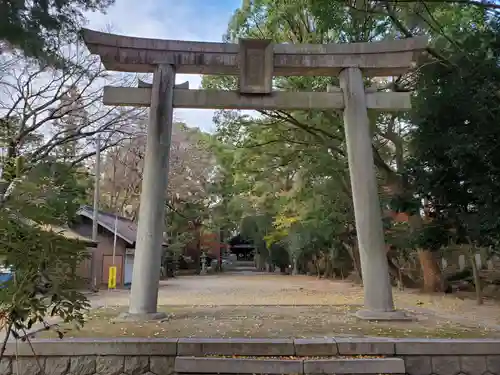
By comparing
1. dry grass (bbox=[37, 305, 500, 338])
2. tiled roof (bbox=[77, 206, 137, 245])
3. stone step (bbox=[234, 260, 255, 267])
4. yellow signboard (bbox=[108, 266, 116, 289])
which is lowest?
dry grass (bbox=[37, 305, 500, 338])

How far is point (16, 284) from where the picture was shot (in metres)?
2.80

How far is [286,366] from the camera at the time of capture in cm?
415

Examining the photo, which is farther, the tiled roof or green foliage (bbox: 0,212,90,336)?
the tiled roof

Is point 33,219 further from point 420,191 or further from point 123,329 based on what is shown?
point 420,191

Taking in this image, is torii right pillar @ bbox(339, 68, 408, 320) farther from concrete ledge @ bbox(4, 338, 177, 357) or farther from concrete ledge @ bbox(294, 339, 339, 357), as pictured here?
concrete ledge @ bbox(4, 338, 177, 357)

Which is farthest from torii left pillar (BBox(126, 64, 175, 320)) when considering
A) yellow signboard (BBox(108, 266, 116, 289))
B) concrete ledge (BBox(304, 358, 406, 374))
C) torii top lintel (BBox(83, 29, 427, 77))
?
yellow signboard (BBox(108, 266, 116, 289))

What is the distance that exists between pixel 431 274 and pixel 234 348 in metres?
11.8

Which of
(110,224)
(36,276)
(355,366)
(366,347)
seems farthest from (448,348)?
(110,224)

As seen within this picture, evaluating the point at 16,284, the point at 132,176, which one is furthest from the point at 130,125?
the point at 16,284

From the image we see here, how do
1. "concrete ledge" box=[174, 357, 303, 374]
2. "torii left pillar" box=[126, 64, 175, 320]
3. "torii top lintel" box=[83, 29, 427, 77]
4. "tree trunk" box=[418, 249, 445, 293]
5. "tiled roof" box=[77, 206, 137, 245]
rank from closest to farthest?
"concrete ledge" box=[174, 357, 303, 374] < "torii left pillar" box=[126, 64, 175, 320] < "torii top lintel" box=[83, 29, 427, 77] < "tree trunk" box=[418, 249, 445, 293] < "tiled roof" box=[77, 206, 137, 245]

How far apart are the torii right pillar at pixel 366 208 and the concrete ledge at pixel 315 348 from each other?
7.03ft

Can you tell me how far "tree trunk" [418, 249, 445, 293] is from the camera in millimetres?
14008

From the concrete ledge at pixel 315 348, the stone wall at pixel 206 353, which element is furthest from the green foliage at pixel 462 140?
the concrete ledge at pixel 315 348

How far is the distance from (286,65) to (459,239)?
5.13m
